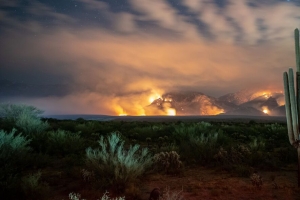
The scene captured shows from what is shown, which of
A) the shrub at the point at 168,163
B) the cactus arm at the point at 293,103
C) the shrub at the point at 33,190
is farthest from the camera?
the shrub at the point at 168,163

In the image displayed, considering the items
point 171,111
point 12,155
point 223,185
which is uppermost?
point 171,111

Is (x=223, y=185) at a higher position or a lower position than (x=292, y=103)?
lower

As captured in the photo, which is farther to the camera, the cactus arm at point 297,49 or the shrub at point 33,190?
the cactus arm at point 297,49

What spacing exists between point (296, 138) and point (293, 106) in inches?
37.4

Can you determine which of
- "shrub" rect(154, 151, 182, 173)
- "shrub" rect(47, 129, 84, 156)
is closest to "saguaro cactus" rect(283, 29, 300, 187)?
"shrub" rect(154, 151, 182, 173)

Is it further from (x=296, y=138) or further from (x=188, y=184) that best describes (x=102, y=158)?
(x=296, y=138)

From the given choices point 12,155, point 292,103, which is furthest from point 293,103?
point 12,155

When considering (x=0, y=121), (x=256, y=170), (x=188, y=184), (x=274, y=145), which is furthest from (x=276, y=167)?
(x=0, y=121)

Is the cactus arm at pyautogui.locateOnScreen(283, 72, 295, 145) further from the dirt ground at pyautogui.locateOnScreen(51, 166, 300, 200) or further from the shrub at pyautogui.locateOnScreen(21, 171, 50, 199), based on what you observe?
the shrub at pyautogui.locateOnScreen(21, 171, 50, 199)

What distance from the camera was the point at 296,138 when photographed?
8.48 m

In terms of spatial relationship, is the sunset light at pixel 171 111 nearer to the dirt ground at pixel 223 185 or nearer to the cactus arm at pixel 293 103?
the dirt ground at pixel 223 185

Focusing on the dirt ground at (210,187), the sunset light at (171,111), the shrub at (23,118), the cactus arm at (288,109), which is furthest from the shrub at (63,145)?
the sunset light at (171,111)

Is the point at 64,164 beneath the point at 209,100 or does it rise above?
beneath

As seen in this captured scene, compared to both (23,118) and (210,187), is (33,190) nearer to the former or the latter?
(210,187)
